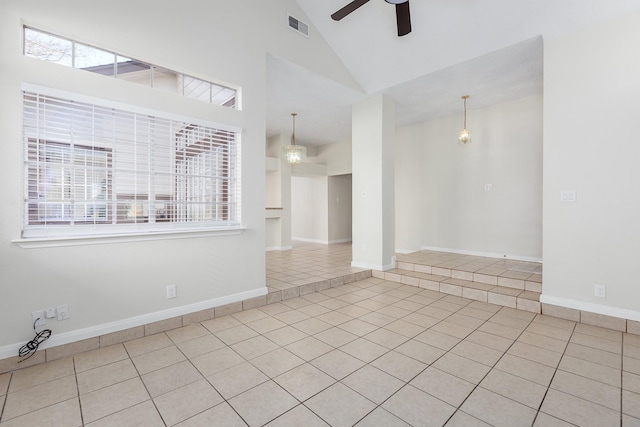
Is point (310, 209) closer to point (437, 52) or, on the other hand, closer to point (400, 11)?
point (437, 52)

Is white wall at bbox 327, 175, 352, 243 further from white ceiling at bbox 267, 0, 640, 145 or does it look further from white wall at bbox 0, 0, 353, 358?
white wall at bbox 0, 0, 353, 358

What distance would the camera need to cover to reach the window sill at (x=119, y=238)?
2.10m

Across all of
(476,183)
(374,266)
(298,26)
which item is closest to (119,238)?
(298,26)

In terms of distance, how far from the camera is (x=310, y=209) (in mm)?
8766

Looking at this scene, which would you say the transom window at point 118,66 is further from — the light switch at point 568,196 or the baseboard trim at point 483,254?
the baseboard trim at point 483,254

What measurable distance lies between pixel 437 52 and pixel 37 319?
15.3ft

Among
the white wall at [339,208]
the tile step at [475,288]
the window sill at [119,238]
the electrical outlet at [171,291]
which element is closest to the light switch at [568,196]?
the tile step at [475,288]

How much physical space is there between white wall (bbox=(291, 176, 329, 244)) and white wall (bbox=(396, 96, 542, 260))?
2.43 metres

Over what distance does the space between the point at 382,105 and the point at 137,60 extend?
3.25 metres

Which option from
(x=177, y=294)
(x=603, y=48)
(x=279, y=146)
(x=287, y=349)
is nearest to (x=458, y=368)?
(x=287, y=349)

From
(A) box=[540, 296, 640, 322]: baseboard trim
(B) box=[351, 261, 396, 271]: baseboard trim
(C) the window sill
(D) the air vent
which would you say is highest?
(D) the air vent

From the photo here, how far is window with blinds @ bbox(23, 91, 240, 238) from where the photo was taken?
216 centimetres

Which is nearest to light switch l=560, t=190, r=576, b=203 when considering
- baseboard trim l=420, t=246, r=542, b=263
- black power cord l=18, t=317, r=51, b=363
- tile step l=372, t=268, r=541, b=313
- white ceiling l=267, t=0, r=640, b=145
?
tile step l=372, t=268, r=541, b=313

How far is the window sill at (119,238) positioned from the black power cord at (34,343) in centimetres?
55
